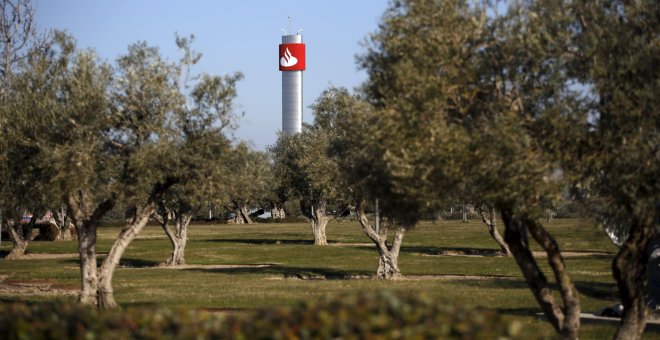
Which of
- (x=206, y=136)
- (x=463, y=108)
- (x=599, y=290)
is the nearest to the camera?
(x=463, y=108)

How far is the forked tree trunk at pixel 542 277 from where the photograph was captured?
19062 millimetres

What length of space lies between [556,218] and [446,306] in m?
119

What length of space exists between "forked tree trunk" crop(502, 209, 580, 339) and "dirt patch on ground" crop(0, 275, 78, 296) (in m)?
20.9

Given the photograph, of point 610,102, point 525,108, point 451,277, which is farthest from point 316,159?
point 610,102

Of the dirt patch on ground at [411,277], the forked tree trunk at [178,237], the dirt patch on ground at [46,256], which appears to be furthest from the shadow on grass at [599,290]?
the dirt patch on ground at [46,256]

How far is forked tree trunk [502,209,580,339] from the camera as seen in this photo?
1906 centimetres

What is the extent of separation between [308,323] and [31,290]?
30.4 meters

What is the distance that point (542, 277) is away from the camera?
19.8 metres

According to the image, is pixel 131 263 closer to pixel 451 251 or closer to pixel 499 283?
pixel 451 251

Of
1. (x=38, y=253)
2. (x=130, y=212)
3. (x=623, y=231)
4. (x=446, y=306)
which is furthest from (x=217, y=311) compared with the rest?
(x=38, y=253)

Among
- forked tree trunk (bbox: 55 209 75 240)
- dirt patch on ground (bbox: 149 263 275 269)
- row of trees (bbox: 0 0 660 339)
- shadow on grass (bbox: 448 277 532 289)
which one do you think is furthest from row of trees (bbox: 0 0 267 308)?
forked tree trunk (bbox: 55 209 75 240)

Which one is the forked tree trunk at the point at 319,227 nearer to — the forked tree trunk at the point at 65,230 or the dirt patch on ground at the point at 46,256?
the dirt patch on ground at the point at 46,256

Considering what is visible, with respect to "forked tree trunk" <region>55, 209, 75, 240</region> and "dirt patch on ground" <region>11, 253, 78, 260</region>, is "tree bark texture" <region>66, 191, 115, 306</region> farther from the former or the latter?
"forked tree trunk" <region>55, 209, 75, 240</region>

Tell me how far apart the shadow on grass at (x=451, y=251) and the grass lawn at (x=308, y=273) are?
0.07 meters
